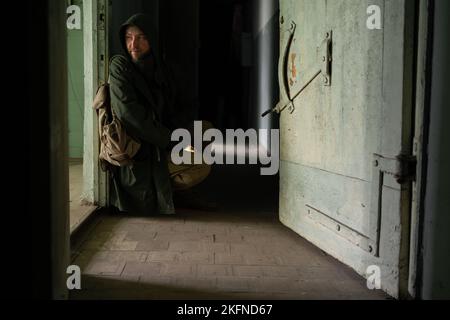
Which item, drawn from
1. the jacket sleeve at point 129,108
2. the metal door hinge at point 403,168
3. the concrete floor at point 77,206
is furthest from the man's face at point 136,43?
the metal door hinge at point 403,168

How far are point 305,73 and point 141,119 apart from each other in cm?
153

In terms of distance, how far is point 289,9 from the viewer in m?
3.94

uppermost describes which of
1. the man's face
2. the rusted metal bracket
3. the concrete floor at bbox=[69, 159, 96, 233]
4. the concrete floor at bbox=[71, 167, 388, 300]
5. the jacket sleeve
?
the man's face

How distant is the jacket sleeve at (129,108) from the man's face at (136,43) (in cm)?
18

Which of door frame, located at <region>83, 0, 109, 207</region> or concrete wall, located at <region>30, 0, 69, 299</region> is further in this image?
door frame, located at <region>83, 0, 109, 207</region>

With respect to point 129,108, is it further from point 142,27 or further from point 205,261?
point 205,261

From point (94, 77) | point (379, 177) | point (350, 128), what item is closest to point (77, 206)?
point (94, 77)

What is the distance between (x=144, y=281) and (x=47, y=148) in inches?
45.4

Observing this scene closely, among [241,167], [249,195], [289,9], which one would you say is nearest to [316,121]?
[289,9]

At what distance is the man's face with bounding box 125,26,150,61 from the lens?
4496 millimetres

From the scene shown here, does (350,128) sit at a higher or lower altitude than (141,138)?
higher

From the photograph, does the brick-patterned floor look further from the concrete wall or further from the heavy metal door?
the concrete wall

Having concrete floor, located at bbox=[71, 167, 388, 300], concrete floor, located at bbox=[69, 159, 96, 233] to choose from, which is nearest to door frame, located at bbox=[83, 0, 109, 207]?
concrete floor, located at bbox=[69, 159, 96, 233]

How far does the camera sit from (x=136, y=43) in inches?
177
